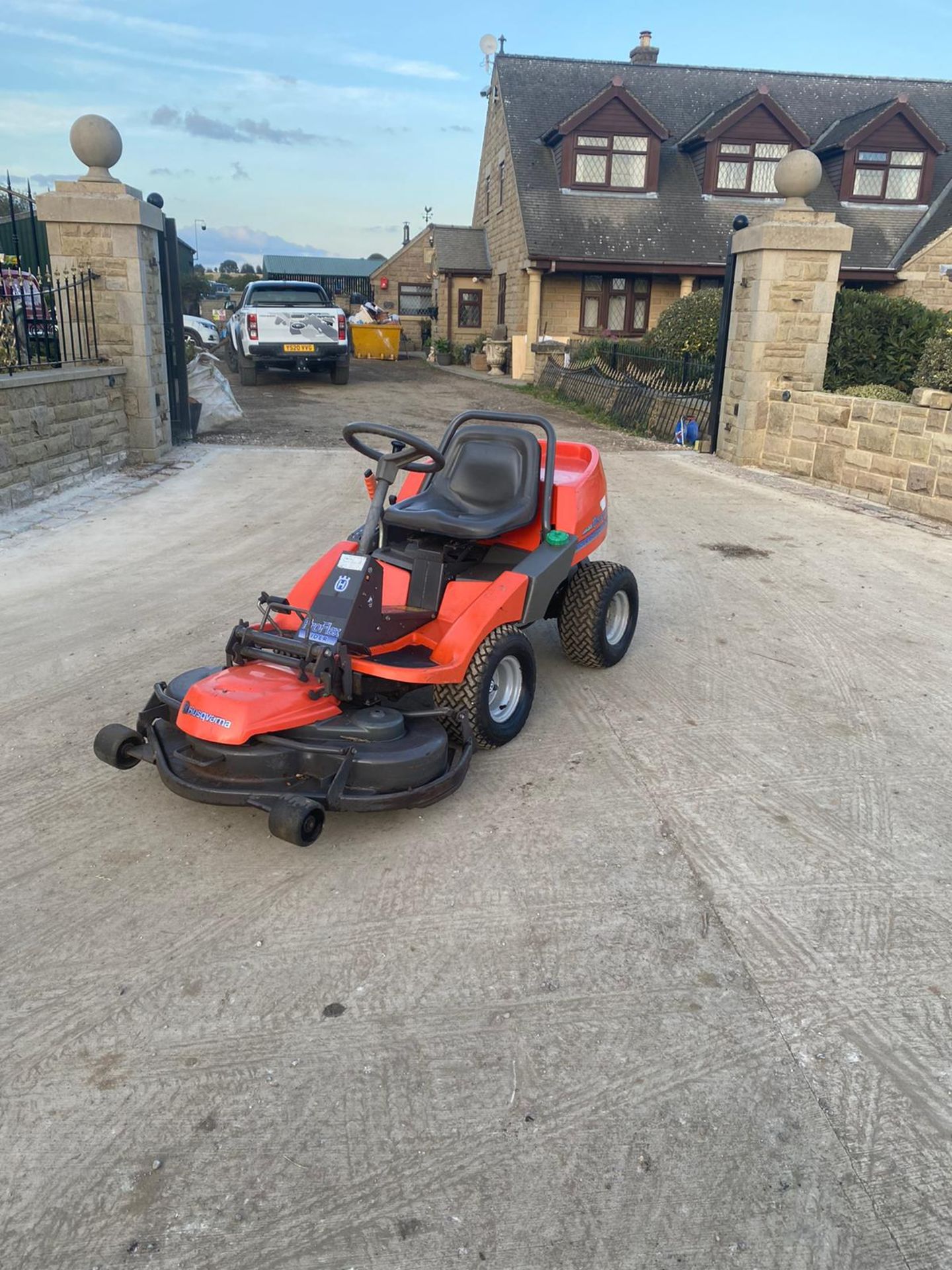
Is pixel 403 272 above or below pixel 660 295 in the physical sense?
above

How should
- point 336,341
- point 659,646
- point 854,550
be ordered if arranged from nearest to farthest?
point 659,646, point 854,550, point 336,341

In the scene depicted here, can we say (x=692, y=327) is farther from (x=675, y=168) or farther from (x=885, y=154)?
(x=885, y=154)

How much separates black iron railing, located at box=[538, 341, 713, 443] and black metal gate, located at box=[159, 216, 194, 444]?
263 inches

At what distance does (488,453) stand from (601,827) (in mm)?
1828

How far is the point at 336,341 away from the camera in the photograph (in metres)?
18.2

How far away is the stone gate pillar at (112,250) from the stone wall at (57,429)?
0.74 ft

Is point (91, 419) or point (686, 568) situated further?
point (91, 419)

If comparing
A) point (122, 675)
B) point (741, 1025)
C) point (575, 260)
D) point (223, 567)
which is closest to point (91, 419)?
point (223, 567)

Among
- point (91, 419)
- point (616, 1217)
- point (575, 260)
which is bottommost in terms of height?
point (616, 1217)

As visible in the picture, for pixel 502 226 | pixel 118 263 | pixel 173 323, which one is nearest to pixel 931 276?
pixel 502 226

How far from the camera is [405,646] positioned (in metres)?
3.71

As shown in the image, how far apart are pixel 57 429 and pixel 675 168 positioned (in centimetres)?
2130

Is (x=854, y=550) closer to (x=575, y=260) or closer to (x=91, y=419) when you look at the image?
(x=91, y=419)

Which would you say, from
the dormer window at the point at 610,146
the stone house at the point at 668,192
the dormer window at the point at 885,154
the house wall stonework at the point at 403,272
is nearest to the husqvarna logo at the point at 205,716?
the stone house at the point at 668,192
